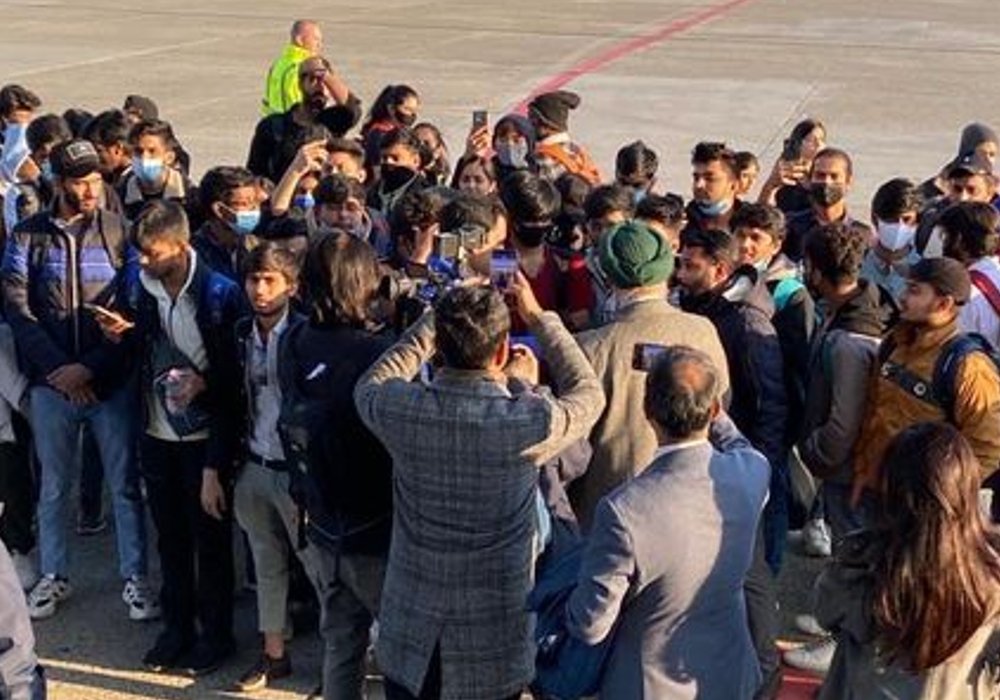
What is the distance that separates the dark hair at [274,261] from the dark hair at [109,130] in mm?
3017

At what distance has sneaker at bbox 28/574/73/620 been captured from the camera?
6.18 metres

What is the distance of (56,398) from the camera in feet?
20.4

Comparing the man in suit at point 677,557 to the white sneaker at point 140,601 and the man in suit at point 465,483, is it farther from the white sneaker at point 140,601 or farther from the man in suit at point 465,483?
the white sneaker at point 140,601

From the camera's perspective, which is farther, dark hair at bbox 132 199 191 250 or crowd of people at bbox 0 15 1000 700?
dark hair at bbox 132 199 191 250

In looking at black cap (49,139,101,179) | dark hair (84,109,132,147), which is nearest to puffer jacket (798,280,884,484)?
black cap (49,139,101,179)

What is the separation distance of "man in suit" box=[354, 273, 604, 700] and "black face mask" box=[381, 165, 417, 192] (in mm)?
3327

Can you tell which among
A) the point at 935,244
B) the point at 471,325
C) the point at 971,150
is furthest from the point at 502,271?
the point at 971,150

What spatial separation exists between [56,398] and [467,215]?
7.03ft

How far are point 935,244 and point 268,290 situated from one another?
301 centimetres

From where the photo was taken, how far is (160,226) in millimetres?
5469

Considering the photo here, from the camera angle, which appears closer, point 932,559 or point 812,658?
point 932,559

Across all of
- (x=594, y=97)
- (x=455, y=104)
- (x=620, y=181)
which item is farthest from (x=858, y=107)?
(x=620, y=181)

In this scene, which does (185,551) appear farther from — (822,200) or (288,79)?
(288,79)

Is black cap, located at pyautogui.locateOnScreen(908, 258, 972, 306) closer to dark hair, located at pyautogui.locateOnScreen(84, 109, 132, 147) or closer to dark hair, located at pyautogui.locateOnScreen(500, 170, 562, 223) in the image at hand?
dark hair, located at pyautogui.locateOnScreen(500, 170, 562, 223)
